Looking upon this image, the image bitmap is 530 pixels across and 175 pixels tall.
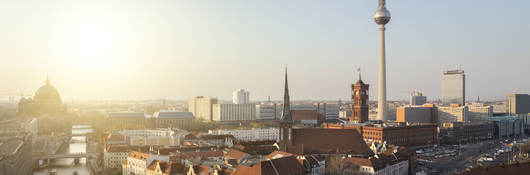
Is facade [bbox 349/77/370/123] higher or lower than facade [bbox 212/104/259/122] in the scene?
higher

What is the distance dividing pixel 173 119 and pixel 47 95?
50.7 metres

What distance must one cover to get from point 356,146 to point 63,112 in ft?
430

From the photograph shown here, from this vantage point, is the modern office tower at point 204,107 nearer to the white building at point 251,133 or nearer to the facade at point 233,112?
the facade at point 233,112

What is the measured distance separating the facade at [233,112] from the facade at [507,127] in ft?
263

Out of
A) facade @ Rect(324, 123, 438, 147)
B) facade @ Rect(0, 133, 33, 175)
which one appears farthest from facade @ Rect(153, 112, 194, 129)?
facade @ Rect(0, 133, 33, 175)

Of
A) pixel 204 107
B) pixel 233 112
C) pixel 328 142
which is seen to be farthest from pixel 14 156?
pixel 204 107

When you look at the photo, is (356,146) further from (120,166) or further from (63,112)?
(63,112)

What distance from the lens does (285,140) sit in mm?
50406

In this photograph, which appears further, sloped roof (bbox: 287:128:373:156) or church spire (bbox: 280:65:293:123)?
sloped roof (bbox: 287:128:373:156)

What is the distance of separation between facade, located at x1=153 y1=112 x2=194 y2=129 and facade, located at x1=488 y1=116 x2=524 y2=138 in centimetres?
8593

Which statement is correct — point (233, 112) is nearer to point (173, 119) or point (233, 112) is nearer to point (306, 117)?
point (173, 119)

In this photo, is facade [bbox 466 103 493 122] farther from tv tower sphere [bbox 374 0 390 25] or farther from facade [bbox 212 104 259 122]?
facade [bbox 212 104 259 122]

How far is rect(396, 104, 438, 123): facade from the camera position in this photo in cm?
14438

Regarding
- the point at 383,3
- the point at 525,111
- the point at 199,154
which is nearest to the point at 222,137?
the point at 199,154
